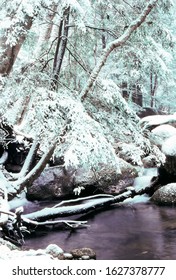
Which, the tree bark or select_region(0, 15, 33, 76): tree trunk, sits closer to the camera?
select_region(0, 15, 33, 76): tree trunk

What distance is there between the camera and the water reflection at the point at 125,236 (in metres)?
5.15

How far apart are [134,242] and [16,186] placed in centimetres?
224

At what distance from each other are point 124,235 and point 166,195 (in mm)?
2419

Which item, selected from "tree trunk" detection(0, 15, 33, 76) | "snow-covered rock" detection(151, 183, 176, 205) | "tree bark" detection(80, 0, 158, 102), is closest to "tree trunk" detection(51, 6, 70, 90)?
"tree bark" detection(80, 0, 158, 102)

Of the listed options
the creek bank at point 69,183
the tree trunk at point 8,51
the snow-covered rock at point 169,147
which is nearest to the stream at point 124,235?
the creek bank at point 69,183

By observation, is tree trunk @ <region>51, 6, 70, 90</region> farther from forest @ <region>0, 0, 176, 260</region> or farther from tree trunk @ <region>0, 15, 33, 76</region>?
tree trunk @ <region>0, 15, 33, 76</region>

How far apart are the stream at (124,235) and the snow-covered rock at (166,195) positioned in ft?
0.76

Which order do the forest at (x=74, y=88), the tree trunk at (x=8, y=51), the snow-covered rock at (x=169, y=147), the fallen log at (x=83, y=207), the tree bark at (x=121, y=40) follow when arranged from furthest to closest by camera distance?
the snow-covered rock at (x=169, y=147)
the fallen log at (x=83, y=207)
the tree bark at (x=121, y=40)
the tree trunk at (x=8, y=51)
the forest at (x=74, y=88)

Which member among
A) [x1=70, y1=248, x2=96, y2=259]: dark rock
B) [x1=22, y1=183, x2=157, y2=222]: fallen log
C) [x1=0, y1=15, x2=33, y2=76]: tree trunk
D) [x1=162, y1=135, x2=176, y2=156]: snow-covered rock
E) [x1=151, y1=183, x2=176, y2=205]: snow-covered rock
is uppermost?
[x1=0, y1=15, x2=33, y2=76]: tree trunk

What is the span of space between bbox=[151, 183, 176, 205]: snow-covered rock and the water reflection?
34cm

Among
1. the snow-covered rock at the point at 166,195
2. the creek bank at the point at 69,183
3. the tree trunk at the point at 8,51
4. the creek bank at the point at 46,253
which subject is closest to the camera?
the creek bank at the point at 46,253

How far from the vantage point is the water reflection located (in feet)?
16.9

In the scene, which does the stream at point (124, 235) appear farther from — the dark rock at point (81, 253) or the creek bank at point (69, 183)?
the creek bank at point (69, 183)

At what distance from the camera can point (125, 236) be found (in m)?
6.02
